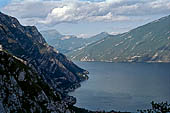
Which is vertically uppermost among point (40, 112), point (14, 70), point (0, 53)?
point (0, 53)

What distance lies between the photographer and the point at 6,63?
613 feet

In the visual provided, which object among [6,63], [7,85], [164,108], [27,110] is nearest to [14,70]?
[6,63]

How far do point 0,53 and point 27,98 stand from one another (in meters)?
42.4

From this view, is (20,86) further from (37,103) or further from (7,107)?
(7,107)

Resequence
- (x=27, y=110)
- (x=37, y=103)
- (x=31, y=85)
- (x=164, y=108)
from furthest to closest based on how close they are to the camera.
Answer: (x=31, y=85) → (x=37, y=103) → (x=27, y=110) → (x=164, y=108)

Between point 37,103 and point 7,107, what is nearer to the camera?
point 7,107

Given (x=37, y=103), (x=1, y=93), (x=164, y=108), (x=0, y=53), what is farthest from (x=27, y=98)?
(x=164, y=108)

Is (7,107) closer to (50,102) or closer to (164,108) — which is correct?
(50,102)

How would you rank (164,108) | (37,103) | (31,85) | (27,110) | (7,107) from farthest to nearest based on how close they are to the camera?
(31,85) < (37,103) < (27,110) < (7,107) < (164,108)

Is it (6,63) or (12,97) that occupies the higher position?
(6,63)

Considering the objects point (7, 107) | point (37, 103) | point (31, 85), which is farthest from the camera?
point (31, 85)

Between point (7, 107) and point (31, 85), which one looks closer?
point (7, 107)

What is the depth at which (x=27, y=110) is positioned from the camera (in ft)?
550

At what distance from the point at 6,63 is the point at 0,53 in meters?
10.1
